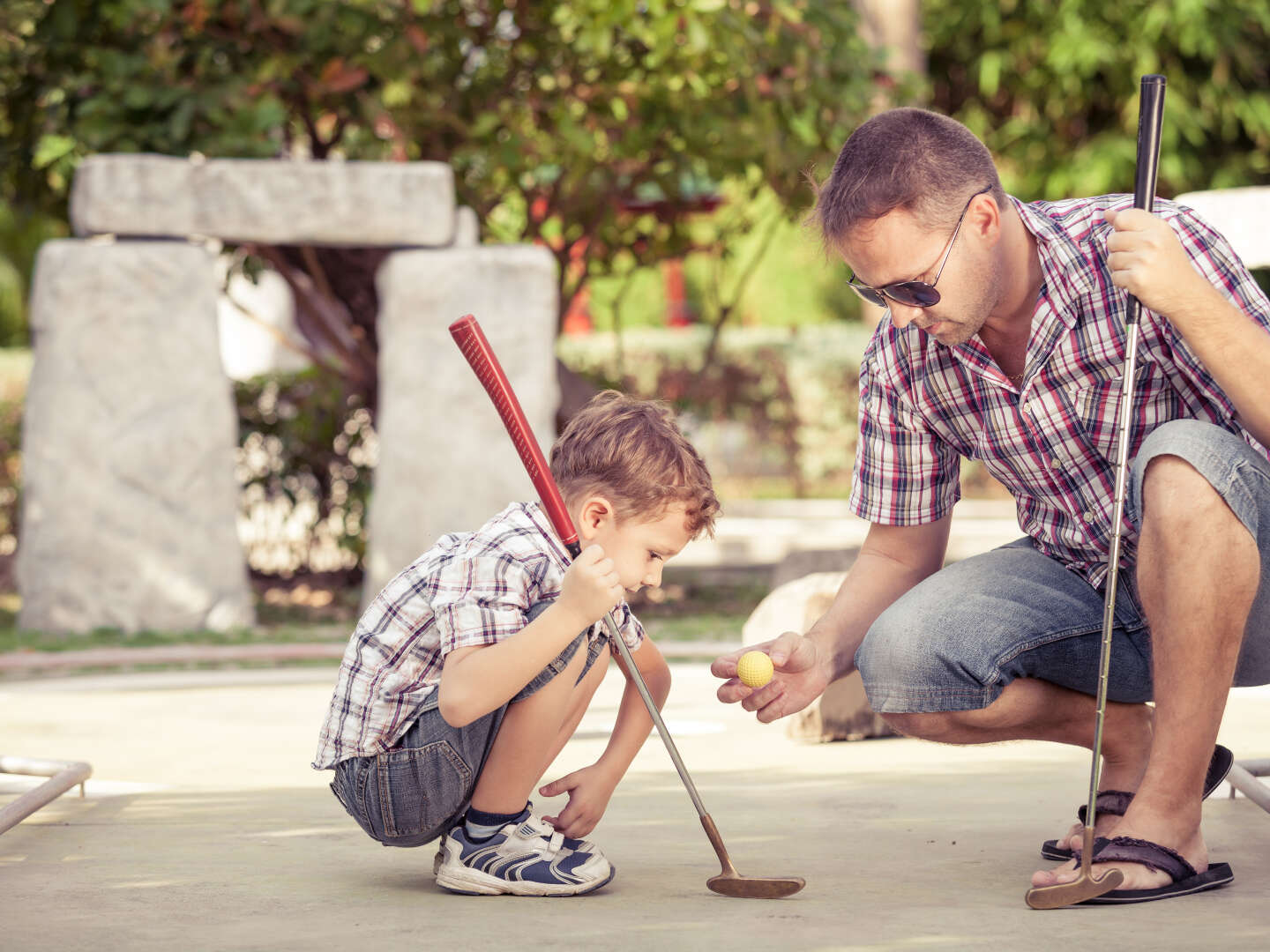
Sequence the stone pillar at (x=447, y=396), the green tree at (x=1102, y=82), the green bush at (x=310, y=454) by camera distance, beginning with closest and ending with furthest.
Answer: the stone pillar at (x=447, y=396), the green bush at (x=310, y=454), the green tree at (x=1102, y=82)

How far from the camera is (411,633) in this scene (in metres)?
2.56

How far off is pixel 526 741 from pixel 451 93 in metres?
5.45

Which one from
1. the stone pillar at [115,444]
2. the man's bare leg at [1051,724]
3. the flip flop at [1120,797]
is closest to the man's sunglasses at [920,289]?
the man's bare leg at [1051,724]

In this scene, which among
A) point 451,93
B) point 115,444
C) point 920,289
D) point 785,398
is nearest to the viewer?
point 920,289

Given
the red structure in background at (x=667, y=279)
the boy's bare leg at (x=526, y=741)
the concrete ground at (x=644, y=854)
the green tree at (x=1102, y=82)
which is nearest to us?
the concrete ground at (x=644, y=854)

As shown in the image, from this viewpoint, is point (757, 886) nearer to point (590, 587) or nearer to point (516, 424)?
point (590, 587)

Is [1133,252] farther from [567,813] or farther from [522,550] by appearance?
[567,813]

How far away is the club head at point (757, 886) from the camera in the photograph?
248 cm

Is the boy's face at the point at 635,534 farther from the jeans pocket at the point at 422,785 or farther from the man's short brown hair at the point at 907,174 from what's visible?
the man's short brown hair at the point at 907,174

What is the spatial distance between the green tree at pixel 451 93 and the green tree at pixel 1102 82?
681cm

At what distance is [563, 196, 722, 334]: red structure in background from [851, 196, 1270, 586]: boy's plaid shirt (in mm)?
5537

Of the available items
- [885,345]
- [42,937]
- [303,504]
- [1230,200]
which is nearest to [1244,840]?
[885,345]

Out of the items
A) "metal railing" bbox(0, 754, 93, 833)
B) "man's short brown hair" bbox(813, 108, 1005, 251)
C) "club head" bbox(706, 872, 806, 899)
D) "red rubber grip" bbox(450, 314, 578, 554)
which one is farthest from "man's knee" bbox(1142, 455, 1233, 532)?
"metal railing" bbox(0, 754, 93, 833)

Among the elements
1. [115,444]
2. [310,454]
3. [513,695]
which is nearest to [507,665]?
[513,695]
